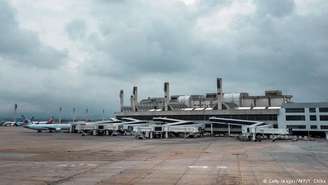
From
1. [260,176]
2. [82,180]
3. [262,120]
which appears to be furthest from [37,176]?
[262,120]

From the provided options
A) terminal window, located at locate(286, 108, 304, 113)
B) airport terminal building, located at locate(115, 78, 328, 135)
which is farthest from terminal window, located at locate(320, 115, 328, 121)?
terminal window, located at locate(286, 108, 304, 113)

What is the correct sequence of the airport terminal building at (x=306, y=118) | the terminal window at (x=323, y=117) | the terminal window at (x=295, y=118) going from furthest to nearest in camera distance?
the terminal window at (x=295, y=118) → the airport terminal building at (x=306, y=118) → the terminal window at (x=323, y=117)

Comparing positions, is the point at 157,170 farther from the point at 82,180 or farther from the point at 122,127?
the point at 122,127

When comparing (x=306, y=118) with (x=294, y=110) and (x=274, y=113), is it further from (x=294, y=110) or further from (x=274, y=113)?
(x=274, y=113)

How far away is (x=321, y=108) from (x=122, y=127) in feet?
303

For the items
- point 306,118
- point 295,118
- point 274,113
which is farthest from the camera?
point 274,113

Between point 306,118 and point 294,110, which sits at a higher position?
point 294,110

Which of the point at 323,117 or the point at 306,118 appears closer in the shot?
the point at 323,117

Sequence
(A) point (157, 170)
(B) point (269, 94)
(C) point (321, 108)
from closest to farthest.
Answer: (A) point (157, 170) → (C) point (321, 108) → (B) point (269, 94)

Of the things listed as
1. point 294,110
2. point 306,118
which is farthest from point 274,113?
point 306,118

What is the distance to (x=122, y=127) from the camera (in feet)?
557

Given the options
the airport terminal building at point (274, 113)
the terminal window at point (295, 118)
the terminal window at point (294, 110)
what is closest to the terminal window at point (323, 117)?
the airport terminal building at point (274, 113)

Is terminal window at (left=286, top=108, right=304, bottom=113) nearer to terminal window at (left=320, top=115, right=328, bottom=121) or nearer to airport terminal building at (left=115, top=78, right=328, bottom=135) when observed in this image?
airport terminal building at (left=115, top=78, right=328, bottom=135)

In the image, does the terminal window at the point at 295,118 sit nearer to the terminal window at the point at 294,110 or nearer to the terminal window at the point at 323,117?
the terminal window at the point at 294,110
